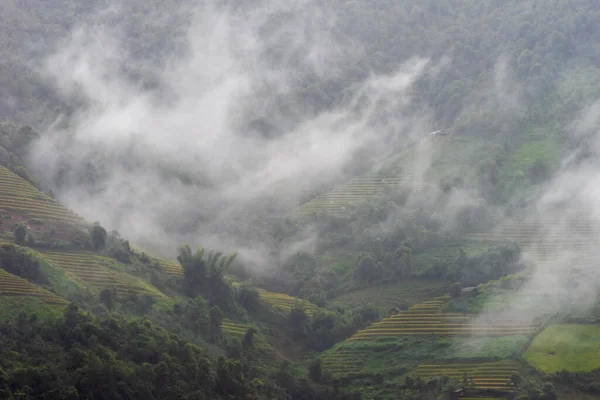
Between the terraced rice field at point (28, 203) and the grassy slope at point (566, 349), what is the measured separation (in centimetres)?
2584

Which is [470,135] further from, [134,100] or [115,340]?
[115,340]

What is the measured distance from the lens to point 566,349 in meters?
46.2

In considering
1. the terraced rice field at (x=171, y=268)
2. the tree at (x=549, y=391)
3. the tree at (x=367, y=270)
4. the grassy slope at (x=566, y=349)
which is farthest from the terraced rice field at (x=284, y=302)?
the tree at (x=549, y=391)

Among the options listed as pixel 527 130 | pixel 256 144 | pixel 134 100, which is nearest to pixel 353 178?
pixel 256 144

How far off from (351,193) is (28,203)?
71.9ft

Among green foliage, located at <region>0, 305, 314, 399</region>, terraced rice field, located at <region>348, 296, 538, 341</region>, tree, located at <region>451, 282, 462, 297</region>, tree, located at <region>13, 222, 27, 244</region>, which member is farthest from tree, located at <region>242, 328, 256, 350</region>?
tree, located at <region>13, 222, 27, 244</region>

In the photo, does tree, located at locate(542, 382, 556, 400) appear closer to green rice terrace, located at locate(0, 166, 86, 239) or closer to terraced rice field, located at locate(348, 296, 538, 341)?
terraced rice field, located at locate(348, 296, 538, 341)

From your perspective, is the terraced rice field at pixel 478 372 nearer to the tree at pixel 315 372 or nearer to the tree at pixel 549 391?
the tree at pixel 549 391

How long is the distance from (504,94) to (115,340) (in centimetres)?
4232

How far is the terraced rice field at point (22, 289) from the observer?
44594 mm

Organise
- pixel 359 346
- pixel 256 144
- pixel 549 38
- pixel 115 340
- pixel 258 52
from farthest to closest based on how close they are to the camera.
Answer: pixel 258 52, pixel 549 38, pixel 256 144, pixel 359 346, pixel 115 340

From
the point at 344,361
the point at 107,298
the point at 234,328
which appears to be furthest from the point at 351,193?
the point at 107,298

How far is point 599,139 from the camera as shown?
66625mm

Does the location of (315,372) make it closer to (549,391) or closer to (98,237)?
(549,391)
